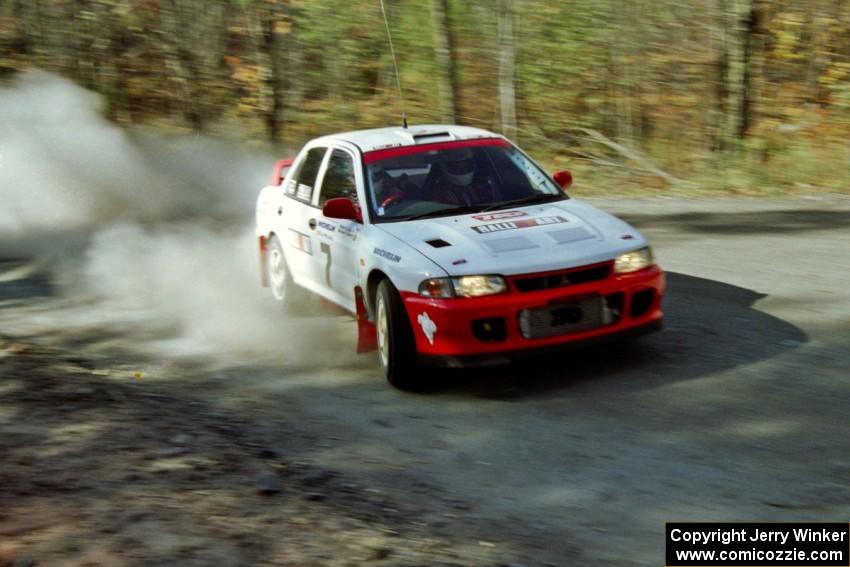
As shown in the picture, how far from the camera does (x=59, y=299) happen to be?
1109cm

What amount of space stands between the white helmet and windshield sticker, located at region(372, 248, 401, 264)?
0.99m

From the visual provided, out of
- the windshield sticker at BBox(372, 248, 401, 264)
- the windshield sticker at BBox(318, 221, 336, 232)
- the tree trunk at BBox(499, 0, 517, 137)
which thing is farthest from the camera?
the tree trunk at BBox(499, 0, 517, 137)

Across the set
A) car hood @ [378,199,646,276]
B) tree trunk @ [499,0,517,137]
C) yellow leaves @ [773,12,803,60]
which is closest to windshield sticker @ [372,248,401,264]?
car hood @ [378,199,646,276]

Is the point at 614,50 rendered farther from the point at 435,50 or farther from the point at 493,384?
the point at 493,384

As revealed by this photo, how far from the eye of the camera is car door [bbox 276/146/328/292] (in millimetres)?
8930

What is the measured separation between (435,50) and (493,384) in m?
14.3

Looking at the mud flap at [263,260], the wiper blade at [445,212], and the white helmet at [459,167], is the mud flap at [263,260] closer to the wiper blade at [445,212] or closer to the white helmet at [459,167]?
the white helmet at [459,167]

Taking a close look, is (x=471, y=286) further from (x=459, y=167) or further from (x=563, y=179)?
(x=563, y=179)

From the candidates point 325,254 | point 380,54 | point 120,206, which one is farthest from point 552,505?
point 380,54

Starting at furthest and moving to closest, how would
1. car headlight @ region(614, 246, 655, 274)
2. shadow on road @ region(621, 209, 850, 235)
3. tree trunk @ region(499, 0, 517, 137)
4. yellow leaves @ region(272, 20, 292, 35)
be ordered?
1. yellow leaves @ region(272, 20, 292, 35)
2. tree trunk @ region(499, 0, 517, 137)
3. shadow on road @ region(621, 209, 850, 235)
4. car headlight @ region(614, 246, 655, 274)

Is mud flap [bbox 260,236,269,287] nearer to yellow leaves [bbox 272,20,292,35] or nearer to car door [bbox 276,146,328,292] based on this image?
car door [bbox 276,146,328,292]

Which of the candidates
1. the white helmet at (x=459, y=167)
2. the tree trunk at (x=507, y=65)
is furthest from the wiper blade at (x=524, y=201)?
the tree trunk at (x=507, y=65)

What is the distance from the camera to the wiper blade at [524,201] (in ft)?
25.7

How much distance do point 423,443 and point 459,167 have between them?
8.93ft
